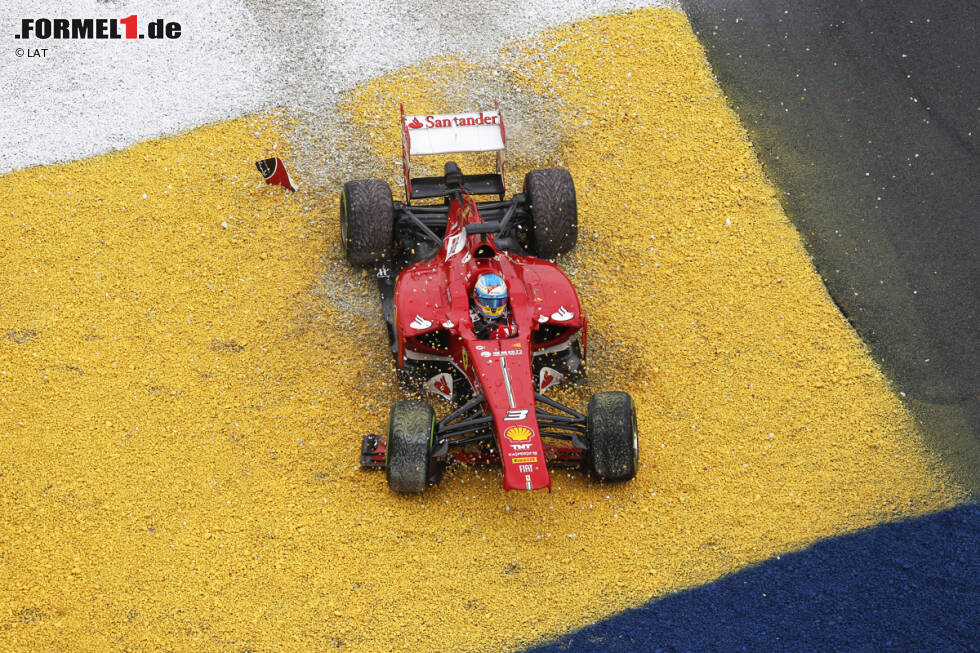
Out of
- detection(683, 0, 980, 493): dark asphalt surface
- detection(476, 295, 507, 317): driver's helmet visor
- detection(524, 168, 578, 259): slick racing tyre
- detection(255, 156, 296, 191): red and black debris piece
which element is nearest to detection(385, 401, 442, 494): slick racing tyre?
detection(476, 295, 507, 317): driver's helmet visor

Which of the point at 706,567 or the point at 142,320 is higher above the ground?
the point at 142,320

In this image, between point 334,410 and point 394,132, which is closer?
point 334,410

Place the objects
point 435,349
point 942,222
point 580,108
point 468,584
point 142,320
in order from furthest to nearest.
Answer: point 580,108 < point 942,222 < point 142,320 < point 435,349 < point 468,584

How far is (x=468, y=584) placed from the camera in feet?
30.4

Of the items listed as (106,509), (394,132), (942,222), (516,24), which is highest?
(516,24)

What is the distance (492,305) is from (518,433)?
4.50 ft

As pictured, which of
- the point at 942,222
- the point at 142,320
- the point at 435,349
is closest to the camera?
the point at 435,349

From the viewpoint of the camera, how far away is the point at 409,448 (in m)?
9.35

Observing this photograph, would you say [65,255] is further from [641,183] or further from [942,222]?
[942,222]

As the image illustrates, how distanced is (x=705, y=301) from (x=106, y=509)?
691 centimetres

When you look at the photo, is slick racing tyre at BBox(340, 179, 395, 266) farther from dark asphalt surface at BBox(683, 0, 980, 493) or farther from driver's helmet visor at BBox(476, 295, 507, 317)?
dark asphalt surface at BBox(683, 0, 980, 493)

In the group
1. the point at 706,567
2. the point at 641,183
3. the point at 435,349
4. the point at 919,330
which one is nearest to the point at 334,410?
the point at 435,349

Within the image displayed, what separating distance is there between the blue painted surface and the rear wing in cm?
513

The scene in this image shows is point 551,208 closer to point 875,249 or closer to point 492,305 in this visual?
point 492,305
